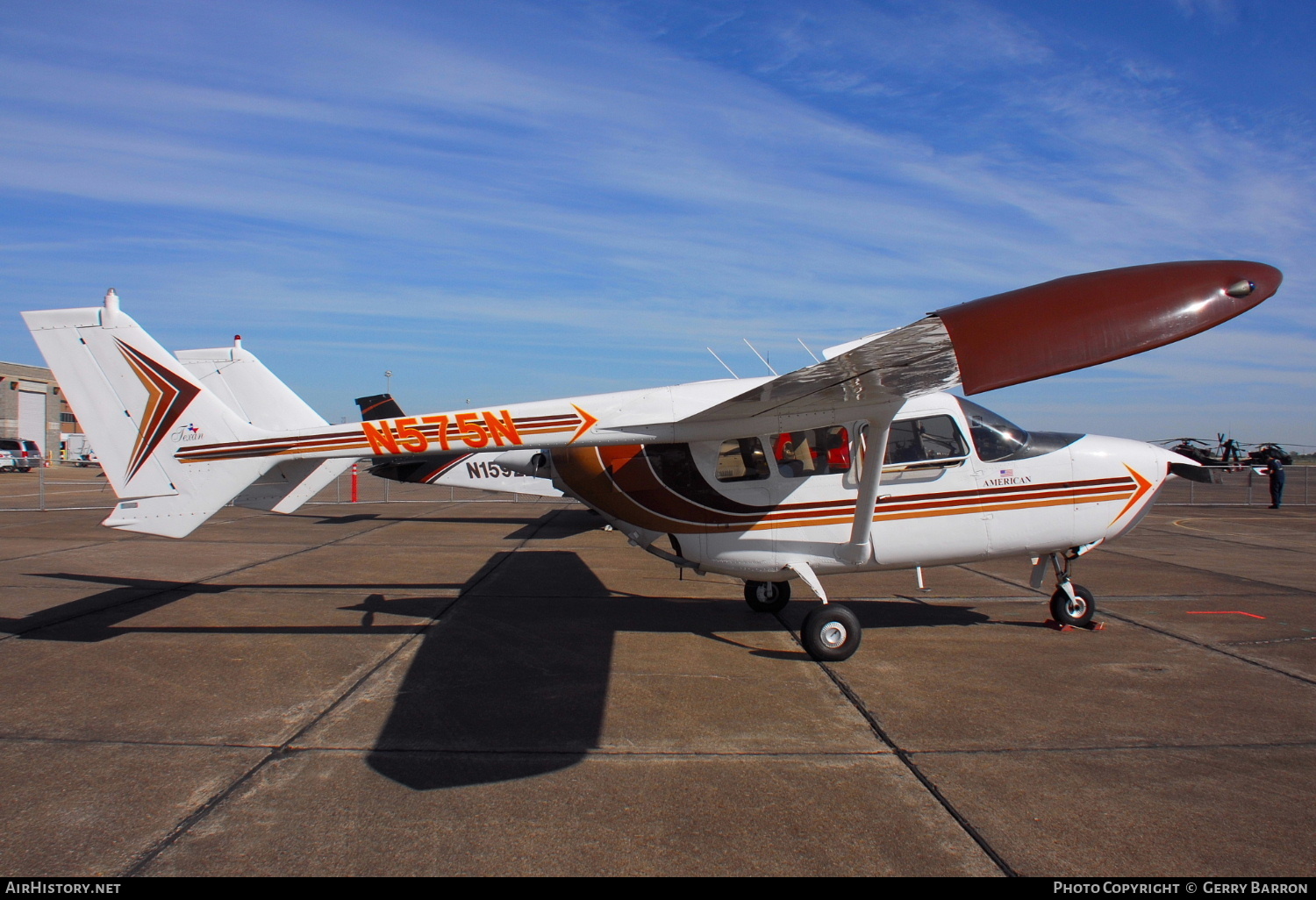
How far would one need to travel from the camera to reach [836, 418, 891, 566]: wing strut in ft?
21.5

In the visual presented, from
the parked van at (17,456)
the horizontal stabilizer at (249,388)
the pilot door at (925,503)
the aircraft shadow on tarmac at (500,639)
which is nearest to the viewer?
the aircraft shadow on tarmac at (500,639)

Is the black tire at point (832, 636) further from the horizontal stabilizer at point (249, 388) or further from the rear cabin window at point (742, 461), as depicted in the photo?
the horizontal stabilizer at point (249, 388)

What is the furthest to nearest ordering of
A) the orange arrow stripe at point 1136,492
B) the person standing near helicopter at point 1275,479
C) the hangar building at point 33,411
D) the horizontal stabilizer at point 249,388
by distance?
the hangar building at point 33,411 < the person standing near helicopter at point 1275,479 < the horizontal stabilizer at point 249,388 < the orange arrow stripe at point 1136,492

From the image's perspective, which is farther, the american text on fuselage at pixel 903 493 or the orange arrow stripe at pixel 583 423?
the american text on fuselage at pixel 903 493

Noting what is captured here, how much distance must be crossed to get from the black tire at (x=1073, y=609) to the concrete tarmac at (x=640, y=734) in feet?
0.60

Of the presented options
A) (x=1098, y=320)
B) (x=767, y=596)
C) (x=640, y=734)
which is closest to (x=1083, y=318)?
(x=1098, y=320)

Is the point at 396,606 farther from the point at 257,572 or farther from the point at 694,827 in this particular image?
the point at 694,827

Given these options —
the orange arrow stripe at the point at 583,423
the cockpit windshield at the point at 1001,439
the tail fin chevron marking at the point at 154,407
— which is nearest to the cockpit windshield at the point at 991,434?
the cockpit windshield at the point at 1001,439

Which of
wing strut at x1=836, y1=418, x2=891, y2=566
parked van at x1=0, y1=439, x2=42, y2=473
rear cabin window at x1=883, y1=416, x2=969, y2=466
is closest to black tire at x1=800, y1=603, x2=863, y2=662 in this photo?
wing strut at x1=836, y1=418, x2=891, y2=566

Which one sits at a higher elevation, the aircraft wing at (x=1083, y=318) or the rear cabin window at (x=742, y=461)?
the aircraft wing at (x=1083, y=318)

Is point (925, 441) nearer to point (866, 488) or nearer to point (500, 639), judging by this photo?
point (866, 488)

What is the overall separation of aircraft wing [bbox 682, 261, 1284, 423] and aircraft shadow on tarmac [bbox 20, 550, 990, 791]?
121 inches

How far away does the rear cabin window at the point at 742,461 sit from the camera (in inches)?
285
